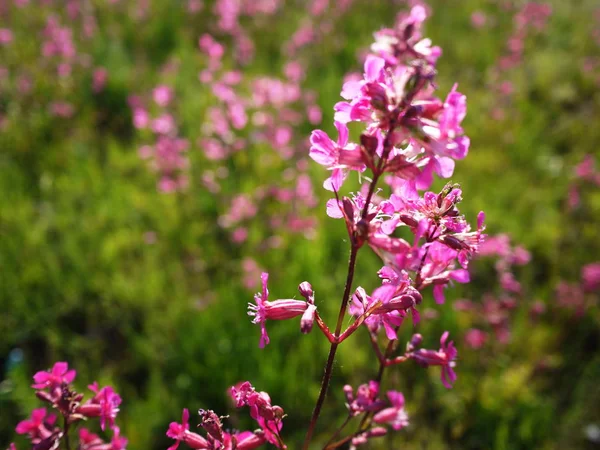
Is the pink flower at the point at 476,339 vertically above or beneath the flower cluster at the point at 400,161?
above

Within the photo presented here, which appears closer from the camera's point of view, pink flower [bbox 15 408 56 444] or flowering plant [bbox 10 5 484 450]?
flowering plant [bbox 10 5 484 450]

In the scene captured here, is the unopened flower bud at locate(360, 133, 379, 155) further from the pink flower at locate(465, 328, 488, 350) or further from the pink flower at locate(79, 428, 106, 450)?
the pink flower at locate(465, 328, 488, 350)

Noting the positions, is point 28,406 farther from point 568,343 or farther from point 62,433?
point 568,343

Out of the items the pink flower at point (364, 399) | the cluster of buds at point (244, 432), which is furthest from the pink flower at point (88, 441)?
the pink flower at point (364, 399)

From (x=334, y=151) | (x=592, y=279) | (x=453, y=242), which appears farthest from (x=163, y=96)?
(x=453, y=242)

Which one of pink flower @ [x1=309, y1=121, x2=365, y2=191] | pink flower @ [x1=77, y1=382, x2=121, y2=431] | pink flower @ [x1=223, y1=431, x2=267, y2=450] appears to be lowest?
pink flower @ [x1=223, y1=431, x2=267, y2=450]

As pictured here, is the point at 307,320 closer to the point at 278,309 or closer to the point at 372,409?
the point at 278,309

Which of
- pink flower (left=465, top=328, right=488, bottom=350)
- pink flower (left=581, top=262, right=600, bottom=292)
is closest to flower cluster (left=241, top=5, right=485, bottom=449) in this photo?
pink flower (left=465, top=328, right=488, bottom=350)

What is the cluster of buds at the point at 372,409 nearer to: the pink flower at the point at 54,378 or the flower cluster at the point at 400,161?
the flower cluster at the point at 400,161
